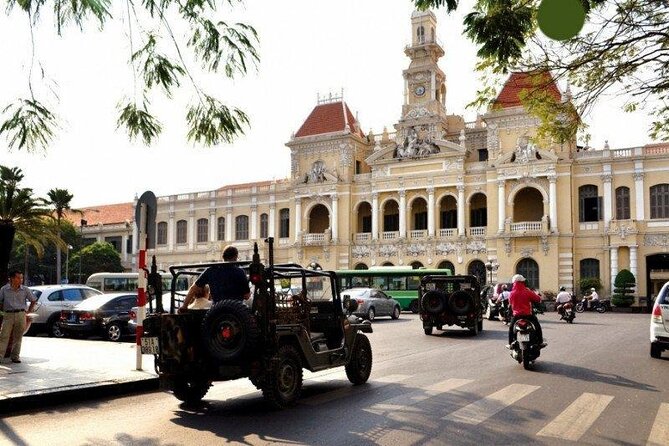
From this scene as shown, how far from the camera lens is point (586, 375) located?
1073 cm

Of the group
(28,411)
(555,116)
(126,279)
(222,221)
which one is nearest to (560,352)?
(555,116)

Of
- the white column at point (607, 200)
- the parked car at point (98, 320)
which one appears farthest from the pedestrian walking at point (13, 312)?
the white column at point (607, 200)

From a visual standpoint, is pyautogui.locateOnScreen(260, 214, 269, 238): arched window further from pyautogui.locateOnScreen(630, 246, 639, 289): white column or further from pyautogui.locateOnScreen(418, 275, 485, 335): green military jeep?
pyautogui.locateOnScreen(418, 275, 485, 335): green military jeep

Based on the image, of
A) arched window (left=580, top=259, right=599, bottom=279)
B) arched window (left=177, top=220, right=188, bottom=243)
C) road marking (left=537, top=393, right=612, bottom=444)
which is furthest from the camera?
arched window (left=177, top=220, right=188, bottom=243)

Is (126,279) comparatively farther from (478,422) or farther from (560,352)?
(478,422)

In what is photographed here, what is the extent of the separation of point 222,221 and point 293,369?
51659 millimetres

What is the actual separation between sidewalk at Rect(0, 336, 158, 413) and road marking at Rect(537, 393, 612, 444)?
224 inches

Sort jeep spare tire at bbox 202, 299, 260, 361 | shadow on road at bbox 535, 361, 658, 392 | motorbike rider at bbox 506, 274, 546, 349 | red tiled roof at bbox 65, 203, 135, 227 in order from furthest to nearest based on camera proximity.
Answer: red tiled roof at bbox 65, 203, 135, 227
motorbike rider at bbox 506, 274, 546, 349
shadow on road at bbox 535, 361, 658, 392
jeep spare tire at bbox 202, 299, 260, 361

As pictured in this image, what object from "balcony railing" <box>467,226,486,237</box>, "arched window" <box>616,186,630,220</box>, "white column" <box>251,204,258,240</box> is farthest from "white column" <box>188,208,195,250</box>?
"arched window" <box>616,186,630,220</box>

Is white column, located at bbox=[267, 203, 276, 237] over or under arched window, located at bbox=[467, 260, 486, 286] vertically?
over

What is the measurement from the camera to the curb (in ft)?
25.9

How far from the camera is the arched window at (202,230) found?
59.6 m

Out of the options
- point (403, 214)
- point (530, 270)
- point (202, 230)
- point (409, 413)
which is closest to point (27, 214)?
point (409, 413)

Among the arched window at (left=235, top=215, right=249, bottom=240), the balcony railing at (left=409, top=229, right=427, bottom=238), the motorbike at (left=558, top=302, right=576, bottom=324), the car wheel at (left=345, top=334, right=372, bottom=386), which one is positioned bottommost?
the motorbike at (left=558, top=302, right=576, bottom=324)
